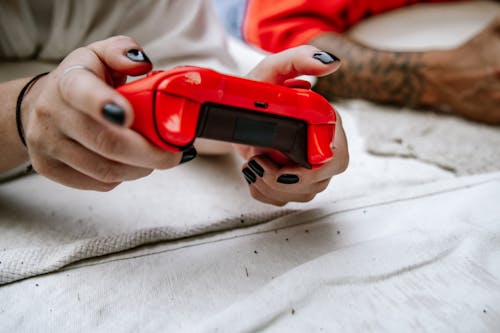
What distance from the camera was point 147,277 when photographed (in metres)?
0.41

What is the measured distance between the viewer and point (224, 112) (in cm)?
33

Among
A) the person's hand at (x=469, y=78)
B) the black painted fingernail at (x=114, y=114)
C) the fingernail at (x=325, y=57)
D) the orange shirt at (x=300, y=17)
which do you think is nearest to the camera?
the black painted fingernail at (x=114, y=114)

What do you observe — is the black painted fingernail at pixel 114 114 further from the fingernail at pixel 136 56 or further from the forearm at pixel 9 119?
the forearm at pixel 9 119

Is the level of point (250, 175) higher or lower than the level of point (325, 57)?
lower

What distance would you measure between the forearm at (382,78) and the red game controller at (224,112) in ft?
1.89

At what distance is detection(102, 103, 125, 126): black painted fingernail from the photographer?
0.28 meters

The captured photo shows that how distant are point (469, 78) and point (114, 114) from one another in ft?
2.79

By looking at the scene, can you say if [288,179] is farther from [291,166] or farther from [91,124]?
[91,124]

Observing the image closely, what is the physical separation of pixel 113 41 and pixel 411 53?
77 cm

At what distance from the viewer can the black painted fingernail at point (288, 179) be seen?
432mm

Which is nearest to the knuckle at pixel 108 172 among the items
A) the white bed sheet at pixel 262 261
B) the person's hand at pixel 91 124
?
the person's hand at pixel 91 124

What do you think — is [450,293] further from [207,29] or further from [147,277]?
[207,29]

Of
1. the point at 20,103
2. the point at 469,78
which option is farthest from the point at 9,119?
the point at 469,78

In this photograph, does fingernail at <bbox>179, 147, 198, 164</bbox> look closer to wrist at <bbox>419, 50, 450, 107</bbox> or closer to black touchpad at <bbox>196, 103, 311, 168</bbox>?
black touchpad at <bbox>196, 103, 311, 168</bbox>
